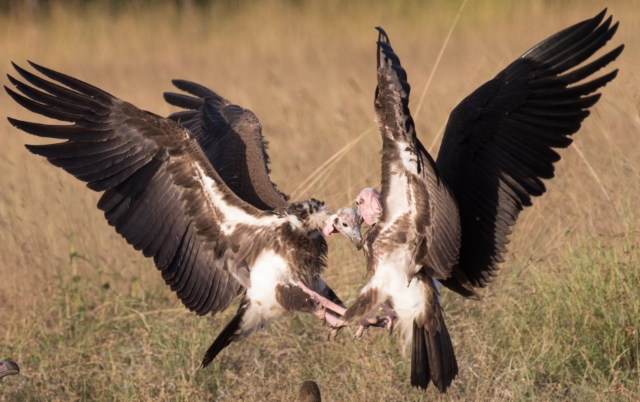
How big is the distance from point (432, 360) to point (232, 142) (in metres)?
2.29

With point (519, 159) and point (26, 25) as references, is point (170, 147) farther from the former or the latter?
point (26, 25)

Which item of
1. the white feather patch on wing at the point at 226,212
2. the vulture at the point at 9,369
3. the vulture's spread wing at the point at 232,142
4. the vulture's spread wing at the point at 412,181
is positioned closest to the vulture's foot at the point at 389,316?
the vulture's spread wing at the point at 412,181

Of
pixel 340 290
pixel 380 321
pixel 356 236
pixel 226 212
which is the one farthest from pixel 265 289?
pixel 340 290

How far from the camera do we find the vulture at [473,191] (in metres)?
5.45

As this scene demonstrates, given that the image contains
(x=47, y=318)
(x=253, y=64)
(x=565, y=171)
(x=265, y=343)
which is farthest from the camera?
(x=253, y=64)

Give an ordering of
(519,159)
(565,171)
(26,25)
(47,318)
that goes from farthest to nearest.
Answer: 1. (26,25)
2. (565,171)
3. (47,318)
4. (519,159)

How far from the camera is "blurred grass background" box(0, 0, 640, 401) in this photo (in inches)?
237

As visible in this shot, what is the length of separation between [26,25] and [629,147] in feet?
35.5

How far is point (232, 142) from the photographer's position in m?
7.09

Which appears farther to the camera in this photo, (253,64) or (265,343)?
(253,64)

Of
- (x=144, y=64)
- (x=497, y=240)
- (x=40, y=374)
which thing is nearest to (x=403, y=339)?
(x=497, y=240)

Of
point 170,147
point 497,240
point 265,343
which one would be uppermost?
point 497,240

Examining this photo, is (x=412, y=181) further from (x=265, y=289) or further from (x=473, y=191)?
(x=265, y=289)

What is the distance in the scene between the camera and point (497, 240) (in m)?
5.79
